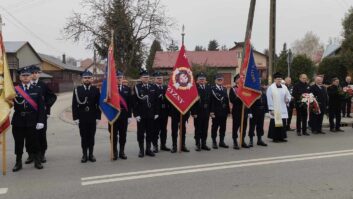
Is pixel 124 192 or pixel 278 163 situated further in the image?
pixel 278 163

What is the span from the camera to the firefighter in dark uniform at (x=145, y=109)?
29.3 feet

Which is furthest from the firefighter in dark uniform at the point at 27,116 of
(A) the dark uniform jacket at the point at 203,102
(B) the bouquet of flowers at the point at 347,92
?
(B) the bouquet of flowers at the point at 347,92

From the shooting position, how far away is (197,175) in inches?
274

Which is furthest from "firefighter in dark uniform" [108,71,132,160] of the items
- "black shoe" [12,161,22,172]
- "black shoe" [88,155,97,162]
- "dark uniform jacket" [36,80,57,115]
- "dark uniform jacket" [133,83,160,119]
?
"black shoe" [12,161,22,172]

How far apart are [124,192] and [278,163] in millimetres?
3331

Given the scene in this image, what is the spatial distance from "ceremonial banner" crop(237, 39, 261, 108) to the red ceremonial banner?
1255mm

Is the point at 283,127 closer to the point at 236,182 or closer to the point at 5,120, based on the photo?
the point at 236,182

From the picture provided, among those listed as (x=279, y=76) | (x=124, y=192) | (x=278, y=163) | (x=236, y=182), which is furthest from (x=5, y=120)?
(x=279, y=76)

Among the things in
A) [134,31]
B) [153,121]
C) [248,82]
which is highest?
[134,31]

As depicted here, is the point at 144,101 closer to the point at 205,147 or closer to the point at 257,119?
the point at 205,147

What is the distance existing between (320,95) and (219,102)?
4.40 metres

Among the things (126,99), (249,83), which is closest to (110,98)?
(126,99)

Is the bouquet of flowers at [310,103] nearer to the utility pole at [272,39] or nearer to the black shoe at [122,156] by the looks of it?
the utility pole at [272,39]

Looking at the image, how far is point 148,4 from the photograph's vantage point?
1388 inches
